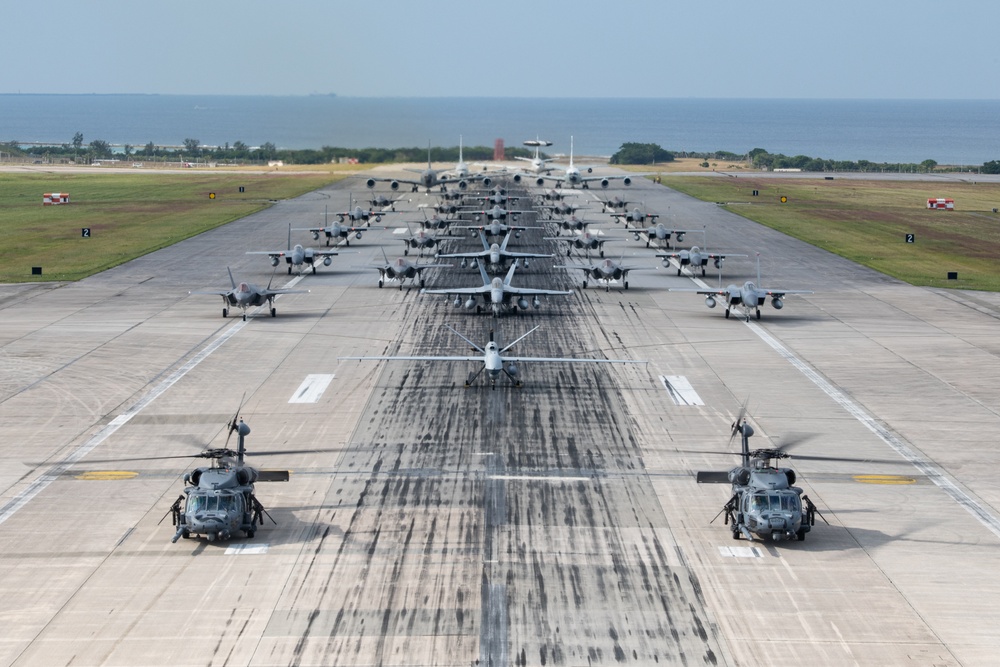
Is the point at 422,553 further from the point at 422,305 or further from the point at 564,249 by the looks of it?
the point at 564,249

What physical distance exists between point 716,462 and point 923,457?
944cm

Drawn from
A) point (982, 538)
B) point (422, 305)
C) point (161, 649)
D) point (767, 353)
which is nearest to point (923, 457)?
point (982, 538)

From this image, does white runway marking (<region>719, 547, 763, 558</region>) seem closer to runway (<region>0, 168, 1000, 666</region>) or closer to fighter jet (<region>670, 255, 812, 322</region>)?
runway (<region>0, 168, 1000, 666</region>)

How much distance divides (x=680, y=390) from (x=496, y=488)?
1798 cm

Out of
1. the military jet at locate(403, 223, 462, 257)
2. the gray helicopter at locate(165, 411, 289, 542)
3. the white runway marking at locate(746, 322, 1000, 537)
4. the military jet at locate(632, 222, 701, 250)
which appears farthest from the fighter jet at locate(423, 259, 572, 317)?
the gray helicopter at locate(165, 411, 289, 542)

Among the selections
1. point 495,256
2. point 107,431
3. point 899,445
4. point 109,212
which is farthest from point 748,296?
point 109,212

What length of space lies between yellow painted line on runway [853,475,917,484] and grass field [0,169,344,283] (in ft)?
230

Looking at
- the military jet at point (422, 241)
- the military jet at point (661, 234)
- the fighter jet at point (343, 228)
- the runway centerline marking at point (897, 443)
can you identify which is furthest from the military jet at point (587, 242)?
the runway centerline marking at point (897, 443)

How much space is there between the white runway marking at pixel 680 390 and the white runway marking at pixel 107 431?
26.4m

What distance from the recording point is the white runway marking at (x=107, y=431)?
143 ft

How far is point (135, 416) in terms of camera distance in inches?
2142

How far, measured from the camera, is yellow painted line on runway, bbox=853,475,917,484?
152ft

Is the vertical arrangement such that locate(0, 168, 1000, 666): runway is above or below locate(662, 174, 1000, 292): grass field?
below

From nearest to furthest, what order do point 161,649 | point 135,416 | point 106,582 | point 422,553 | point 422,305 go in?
1. point 161,649
2. point 106,582
3. point 422,553
4. point 135,416
5. point 422,305
